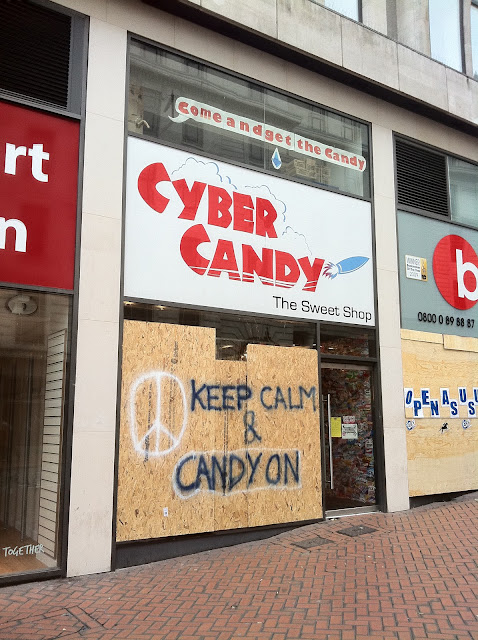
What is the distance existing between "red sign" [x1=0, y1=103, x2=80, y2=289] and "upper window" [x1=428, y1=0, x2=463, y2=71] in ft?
25.0

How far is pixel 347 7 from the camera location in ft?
32.2

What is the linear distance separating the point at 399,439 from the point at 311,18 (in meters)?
6.61

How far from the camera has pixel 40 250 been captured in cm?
641

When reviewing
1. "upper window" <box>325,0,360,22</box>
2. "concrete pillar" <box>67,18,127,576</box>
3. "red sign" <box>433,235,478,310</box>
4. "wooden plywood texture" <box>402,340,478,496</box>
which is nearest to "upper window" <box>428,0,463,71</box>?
"upper window" <box>325,0,360,22</box>

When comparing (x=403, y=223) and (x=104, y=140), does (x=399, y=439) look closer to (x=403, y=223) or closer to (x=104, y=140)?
(x=403, y=223)

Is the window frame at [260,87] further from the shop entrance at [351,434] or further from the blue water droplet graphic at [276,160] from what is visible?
the shop entrance at [351,434]

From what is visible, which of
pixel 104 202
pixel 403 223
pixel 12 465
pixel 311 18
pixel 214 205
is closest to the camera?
pixel 12 465

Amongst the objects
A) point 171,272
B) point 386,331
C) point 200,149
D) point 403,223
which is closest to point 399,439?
point 386,331

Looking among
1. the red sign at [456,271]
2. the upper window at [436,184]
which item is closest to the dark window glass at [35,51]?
the upper window at [436,184]

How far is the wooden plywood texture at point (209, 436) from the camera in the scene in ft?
22.0

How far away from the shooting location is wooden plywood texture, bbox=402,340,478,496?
934 cm

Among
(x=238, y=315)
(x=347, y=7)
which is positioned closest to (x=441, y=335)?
(x=238, y=315)

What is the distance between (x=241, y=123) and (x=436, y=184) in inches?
165

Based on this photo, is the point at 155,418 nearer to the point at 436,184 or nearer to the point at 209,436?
the point at 209,436
